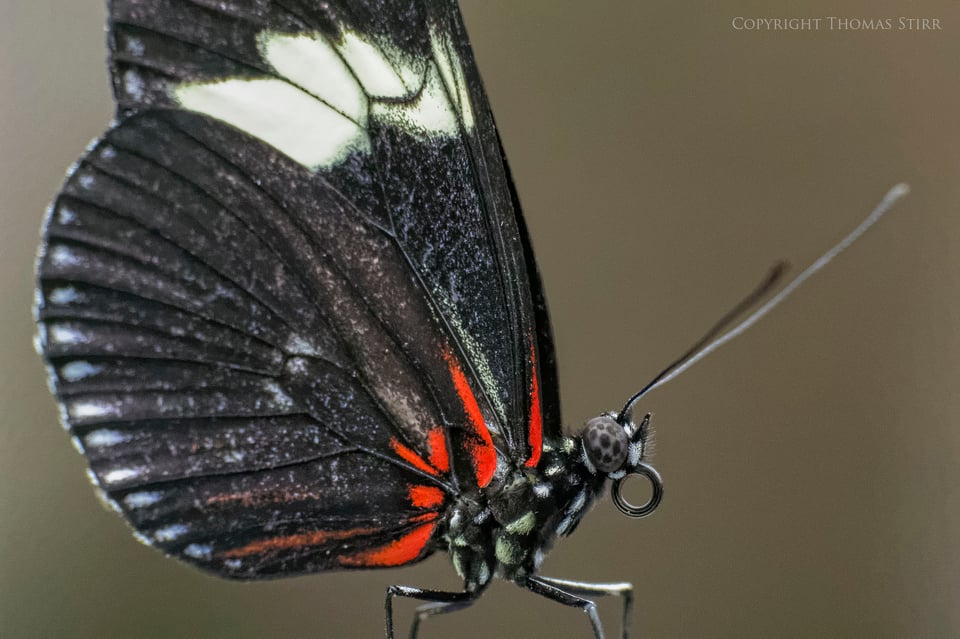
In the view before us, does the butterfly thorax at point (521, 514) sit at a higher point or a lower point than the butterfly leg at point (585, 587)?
higher

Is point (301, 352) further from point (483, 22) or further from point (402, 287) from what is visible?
point (483, 22)

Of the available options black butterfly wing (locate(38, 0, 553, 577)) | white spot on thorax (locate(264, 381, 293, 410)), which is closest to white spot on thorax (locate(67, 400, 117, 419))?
black butterfly wing (locate(38, 0, 553, 577))

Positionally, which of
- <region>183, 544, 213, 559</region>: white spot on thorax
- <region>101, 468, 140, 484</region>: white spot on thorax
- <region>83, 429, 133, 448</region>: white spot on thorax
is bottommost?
<region>183, 544, 213, 559</region>: white spot on thorax

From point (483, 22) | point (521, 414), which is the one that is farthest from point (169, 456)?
point (483, 22)

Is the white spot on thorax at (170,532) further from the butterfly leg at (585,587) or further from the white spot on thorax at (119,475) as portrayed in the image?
the butterfly leg at (585,587)

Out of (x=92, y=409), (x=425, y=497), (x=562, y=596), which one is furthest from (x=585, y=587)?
(x=92, y=409)

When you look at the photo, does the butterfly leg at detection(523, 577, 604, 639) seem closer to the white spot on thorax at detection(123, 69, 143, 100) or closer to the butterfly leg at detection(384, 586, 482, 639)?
the butterfly leg at detection(384, 586, 482, 639)

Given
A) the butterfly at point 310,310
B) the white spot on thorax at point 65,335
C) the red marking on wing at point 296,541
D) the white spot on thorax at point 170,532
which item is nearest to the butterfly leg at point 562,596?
the butterfly at point 310,310
